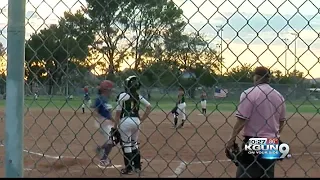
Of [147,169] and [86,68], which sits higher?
[86,68]

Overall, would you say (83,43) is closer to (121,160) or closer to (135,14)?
(135,14)

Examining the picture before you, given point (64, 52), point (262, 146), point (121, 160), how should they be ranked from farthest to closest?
point (121, 160) < point (262, 146) < point (64, 52)

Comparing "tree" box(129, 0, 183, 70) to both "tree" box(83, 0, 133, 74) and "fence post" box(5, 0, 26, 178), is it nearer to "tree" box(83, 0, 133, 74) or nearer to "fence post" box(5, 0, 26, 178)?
"tree" box(83, 0, 133, 74)

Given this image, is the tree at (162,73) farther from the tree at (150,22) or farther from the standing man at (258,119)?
the standing man at (258,119)

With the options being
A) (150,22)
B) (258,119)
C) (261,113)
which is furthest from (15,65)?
(258,119)

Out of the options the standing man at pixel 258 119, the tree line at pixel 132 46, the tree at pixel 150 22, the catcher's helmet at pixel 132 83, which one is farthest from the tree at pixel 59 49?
the standing man at pixel 258 119

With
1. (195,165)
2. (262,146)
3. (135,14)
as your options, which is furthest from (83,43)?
(195,165)
